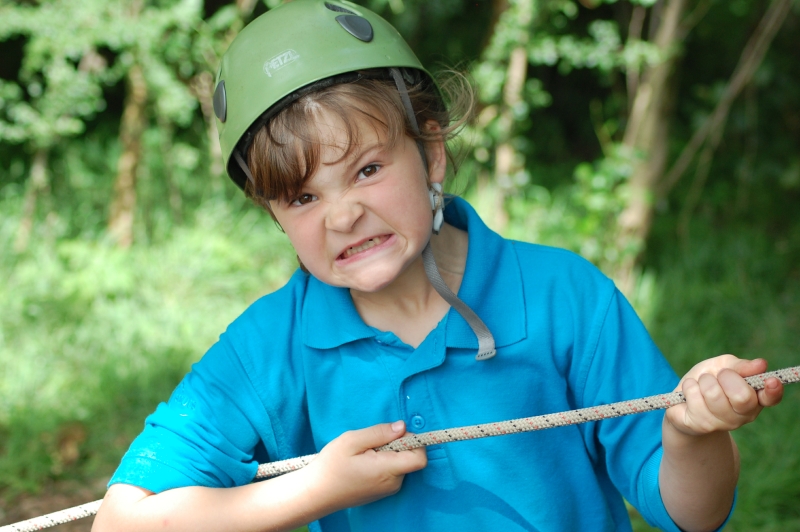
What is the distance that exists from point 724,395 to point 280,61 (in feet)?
3.42

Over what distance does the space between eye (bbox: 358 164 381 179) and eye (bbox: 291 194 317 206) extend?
0.36 feet

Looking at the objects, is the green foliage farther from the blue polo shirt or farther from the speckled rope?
the blue polo shirt

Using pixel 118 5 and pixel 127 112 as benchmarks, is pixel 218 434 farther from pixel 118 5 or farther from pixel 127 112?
pixel 127 112

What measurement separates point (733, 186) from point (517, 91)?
2570 mm

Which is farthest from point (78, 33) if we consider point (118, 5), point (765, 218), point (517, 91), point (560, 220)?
point (765, 218)

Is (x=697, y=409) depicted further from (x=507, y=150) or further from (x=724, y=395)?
(x=507, y=150)

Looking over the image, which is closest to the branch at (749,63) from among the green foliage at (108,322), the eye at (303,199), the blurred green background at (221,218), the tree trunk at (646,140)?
the blurred green background at (221,218)

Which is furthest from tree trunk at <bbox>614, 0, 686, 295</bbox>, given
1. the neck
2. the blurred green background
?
the neck

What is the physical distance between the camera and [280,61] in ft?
5.26

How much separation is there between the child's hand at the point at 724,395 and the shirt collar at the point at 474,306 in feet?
1.38

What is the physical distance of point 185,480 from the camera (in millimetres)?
1529

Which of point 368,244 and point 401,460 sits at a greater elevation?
point 368,244

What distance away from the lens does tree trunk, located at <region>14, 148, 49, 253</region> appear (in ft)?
16.0

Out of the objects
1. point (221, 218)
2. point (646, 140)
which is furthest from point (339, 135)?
point (221, 218)
